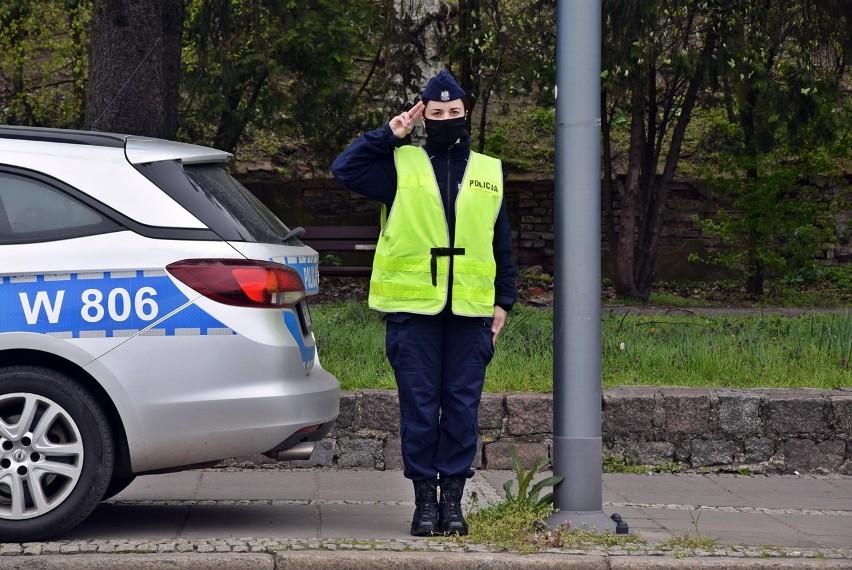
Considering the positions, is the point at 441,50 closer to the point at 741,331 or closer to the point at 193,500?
the point at 741,331

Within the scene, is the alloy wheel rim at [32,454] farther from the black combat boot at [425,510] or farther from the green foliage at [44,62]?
the green foliage at [44,62]

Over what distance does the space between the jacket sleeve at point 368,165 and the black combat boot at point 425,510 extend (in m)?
1.30

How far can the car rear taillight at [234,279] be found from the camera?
5.12 m

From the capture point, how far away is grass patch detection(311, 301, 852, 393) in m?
7.82

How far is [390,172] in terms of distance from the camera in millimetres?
5363

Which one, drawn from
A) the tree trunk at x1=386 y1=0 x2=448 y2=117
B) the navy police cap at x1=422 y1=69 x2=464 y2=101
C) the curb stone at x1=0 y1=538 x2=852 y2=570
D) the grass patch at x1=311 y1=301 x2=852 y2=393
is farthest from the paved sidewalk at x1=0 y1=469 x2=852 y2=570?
the tree trunk at x1=386 y1=0 x2=448 y2=117

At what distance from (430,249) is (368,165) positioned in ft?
1.53

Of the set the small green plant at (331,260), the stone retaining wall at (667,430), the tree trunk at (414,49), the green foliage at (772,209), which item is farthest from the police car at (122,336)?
the small green plant at (331,260)

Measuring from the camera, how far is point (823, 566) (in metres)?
4.90

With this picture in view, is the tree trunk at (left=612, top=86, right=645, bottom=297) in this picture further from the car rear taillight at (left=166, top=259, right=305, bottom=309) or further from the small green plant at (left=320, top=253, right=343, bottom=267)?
the car rear taillight at (left=166, top=259, right=305, bottom=309)

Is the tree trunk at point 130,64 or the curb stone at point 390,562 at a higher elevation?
the tree trunk at point 130,64

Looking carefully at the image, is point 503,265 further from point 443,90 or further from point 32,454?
point 32,454

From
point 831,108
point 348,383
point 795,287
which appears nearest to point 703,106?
point 831,108

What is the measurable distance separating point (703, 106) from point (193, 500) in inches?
442
